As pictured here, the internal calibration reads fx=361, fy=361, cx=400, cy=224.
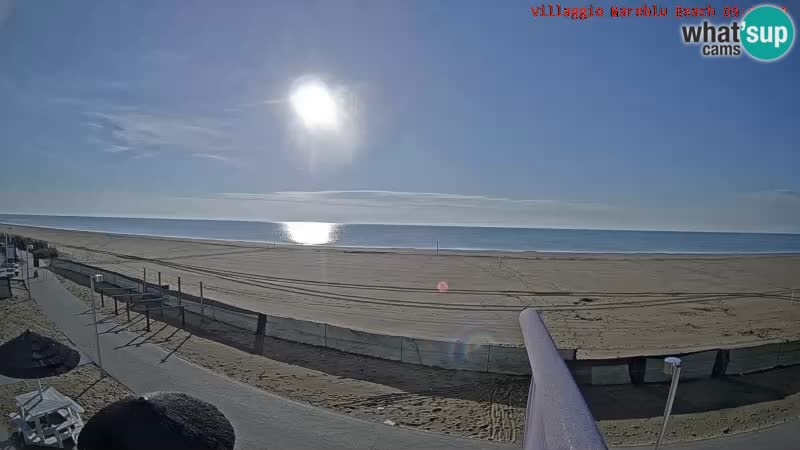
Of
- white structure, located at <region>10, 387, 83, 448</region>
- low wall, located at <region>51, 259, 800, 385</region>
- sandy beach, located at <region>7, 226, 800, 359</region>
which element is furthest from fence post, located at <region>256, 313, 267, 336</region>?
white structure, located at <region>10, 387, 83, 448</region>

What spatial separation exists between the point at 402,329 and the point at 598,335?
25.8 feet

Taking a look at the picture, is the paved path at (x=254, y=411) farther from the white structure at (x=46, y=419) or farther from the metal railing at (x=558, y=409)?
the metal railing at (x=558, y=409)

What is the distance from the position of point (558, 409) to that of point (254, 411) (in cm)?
845

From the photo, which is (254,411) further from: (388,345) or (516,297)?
(516,297)

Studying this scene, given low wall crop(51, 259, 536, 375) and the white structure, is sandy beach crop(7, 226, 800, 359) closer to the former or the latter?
low wall crop(51, 259, 536, 375)

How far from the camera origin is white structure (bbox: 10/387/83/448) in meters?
6.35

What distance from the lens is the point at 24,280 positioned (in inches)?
770

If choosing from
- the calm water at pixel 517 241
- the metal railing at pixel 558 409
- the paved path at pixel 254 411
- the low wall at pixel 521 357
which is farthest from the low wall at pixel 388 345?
the calm water at pixel 517 241

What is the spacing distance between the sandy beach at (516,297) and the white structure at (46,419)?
932 centimetres

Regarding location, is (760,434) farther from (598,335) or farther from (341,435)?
(341,435)

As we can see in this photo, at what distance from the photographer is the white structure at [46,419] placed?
20.8 feet

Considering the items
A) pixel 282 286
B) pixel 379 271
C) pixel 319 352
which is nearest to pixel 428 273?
pixel 379 271

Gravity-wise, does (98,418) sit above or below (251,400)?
above

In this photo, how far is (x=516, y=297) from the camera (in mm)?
21797
